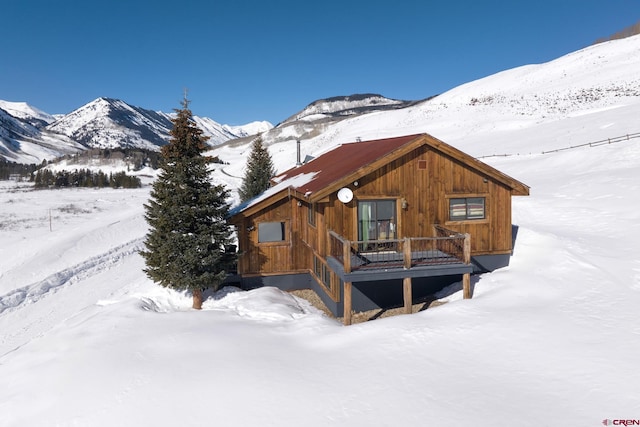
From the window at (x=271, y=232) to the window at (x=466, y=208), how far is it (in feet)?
22.6

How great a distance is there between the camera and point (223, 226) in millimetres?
15172

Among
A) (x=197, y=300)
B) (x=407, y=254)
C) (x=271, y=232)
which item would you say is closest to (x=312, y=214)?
(x=271, y=232)

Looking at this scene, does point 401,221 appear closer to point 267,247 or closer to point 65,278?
point 267,247

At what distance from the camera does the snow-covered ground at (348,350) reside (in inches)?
297

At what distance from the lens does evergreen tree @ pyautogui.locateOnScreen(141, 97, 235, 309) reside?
560 inches

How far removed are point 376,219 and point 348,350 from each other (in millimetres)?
5734

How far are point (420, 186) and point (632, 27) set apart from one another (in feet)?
487

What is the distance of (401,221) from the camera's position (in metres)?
14.5

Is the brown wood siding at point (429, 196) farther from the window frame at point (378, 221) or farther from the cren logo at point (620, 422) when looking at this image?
the cren logo at point (620, 422)

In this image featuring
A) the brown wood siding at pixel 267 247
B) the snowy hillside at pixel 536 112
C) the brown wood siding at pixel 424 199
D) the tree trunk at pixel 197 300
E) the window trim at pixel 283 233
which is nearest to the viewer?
the brown wood siding at pixel 424 199

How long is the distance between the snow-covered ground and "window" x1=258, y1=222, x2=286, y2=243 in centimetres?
224

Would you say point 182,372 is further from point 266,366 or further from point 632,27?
point 632,27

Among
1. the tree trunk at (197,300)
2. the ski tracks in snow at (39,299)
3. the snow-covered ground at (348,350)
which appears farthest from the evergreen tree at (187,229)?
the ski tracks in snow at (39,299)

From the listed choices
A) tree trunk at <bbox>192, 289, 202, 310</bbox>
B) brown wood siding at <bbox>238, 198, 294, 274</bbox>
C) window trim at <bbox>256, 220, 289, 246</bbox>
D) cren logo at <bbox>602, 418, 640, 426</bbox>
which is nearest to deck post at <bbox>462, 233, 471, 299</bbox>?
cren logo at <bbox>602, 418, 640, 426</bbox>
